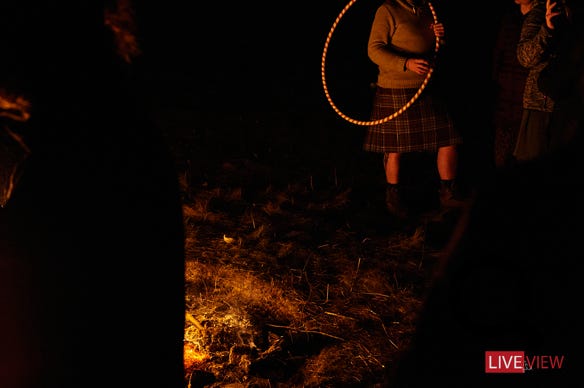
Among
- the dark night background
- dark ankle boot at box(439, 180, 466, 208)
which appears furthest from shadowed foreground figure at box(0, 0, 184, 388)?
dark ankle boot at box(439, 180, 466, 208)

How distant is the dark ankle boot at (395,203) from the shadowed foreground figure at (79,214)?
3573 mm

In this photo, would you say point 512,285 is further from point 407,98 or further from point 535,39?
point 407,98

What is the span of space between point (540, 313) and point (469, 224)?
8.9 inches

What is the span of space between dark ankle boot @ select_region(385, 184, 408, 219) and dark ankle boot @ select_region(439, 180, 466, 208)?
374mm

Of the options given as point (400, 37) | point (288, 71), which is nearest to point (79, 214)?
point (400, 37)

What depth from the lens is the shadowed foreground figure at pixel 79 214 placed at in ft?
4.15

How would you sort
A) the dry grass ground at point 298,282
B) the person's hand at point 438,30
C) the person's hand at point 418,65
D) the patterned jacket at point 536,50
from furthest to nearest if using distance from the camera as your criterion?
the person's hand at point 438,30 → the person's hand at point 418,65 → the patterned jacket at point 536,50 → the dry grass ground at point 298,282

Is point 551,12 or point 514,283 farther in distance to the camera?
point 551,12

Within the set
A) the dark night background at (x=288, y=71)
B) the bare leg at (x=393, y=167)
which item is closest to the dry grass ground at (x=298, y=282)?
the bare leg at (x=393, y=167)

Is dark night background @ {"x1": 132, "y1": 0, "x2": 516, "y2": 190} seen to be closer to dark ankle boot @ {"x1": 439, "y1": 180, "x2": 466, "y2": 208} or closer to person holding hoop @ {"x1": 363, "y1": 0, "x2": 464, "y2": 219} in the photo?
person holding hoop @ {"x1": 363, "y1": 0, "x2": 464, "y2": 219}

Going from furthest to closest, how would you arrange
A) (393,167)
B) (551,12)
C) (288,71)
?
(288,71) < (393,167) < (551,12)

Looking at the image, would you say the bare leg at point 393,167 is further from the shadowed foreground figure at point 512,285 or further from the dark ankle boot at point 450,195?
the shadowed foreground figure at point 512,285

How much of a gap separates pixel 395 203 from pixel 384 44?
1.33 meters

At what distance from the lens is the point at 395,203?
196 inches
